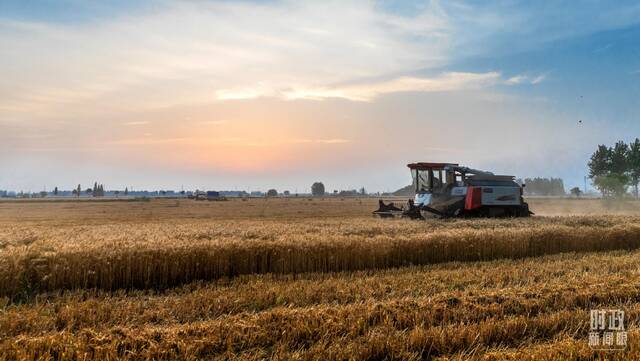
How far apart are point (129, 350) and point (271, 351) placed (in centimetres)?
144

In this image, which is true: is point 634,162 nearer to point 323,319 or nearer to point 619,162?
point 619,162

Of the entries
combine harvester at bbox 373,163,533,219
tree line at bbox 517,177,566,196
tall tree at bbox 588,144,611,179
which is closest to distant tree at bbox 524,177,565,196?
tree line at bbox 517,177,566,196

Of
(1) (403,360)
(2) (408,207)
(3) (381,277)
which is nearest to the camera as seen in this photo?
(1) (403,360)

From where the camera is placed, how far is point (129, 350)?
16.0 feet

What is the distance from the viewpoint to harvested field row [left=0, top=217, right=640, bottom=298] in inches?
335

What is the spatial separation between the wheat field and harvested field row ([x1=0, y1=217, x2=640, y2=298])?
27mm

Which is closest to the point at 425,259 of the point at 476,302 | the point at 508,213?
the point at 476,302

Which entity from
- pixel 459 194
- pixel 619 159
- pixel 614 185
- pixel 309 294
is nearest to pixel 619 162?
pixel 619 159

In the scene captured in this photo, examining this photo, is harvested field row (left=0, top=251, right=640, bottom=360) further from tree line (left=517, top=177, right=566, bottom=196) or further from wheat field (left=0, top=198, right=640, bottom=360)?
tree line (left=517, top=177, right=566, bottom=196)

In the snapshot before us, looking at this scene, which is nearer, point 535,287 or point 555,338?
point 555,338

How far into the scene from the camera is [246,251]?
33.0ft

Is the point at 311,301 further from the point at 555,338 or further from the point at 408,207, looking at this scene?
the point at 408,207

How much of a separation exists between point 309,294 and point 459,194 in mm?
12817

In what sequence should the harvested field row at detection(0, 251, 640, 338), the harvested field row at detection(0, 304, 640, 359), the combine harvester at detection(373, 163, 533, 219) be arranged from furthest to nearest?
the combine harvester at detection(373, 163, 533, 219) < the harvested field row at detection(0, 251, 640, 338) < the harvested field row at detection(0, 304, 640, 359)
